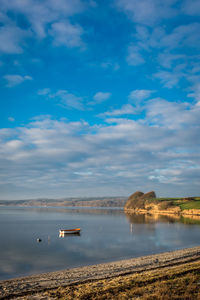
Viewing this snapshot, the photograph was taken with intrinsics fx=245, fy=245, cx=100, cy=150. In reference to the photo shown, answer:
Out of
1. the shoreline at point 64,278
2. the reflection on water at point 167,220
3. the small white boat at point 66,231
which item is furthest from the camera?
the reflection on water at point 167,220

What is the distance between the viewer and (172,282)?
19.1 metres

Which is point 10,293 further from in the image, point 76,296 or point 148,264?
point 148,264

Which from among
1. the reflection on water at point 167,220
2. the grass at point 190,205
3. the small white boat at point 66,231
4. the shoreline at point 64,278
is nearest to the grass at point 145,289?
the shoreline at point 64,278

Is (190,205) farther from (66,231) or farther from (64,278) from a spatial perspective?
(64,278)

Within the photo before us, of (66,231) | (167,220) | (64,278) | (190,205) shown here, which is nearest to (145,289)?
(64,278)

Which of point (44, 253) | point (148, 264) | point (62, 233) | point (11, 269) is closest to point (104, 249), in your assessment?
point (44, 253)

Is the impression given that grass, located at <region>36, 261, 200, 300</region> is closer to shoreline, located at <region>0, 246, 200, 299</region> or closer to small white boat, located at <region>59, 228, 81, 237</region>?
shoreline, located at <region>0, 246, 200, 299</region>

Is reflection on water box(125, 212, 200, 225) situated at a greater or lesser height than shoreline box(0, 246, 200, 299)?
lesser

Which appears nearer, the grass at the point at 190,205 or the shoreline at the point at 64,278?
the shoreline at the point at 64,278

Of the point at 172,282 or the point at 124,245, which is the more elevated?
the point at 172,282

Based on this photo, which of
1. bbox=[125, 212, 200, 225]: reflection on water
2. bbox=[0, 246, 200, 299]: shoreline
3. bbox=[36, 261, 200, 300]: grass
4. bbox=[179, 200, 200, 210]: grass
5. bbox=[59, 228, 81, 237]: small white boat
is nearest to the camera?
bbox=[36, 261, 200, 300]: grass

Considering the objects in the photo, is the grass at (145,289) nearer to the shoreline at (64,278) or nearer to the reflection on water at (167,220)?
the shoreline at (64,278)

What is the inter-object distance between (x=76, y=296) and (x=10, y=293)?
7291mm

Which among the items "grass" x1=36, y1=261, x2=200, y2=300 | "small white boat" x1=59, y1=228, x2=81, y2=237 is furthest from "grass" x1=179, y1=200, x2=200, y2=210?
"grass" x1=36, y1=261, x2=200, y2=300
